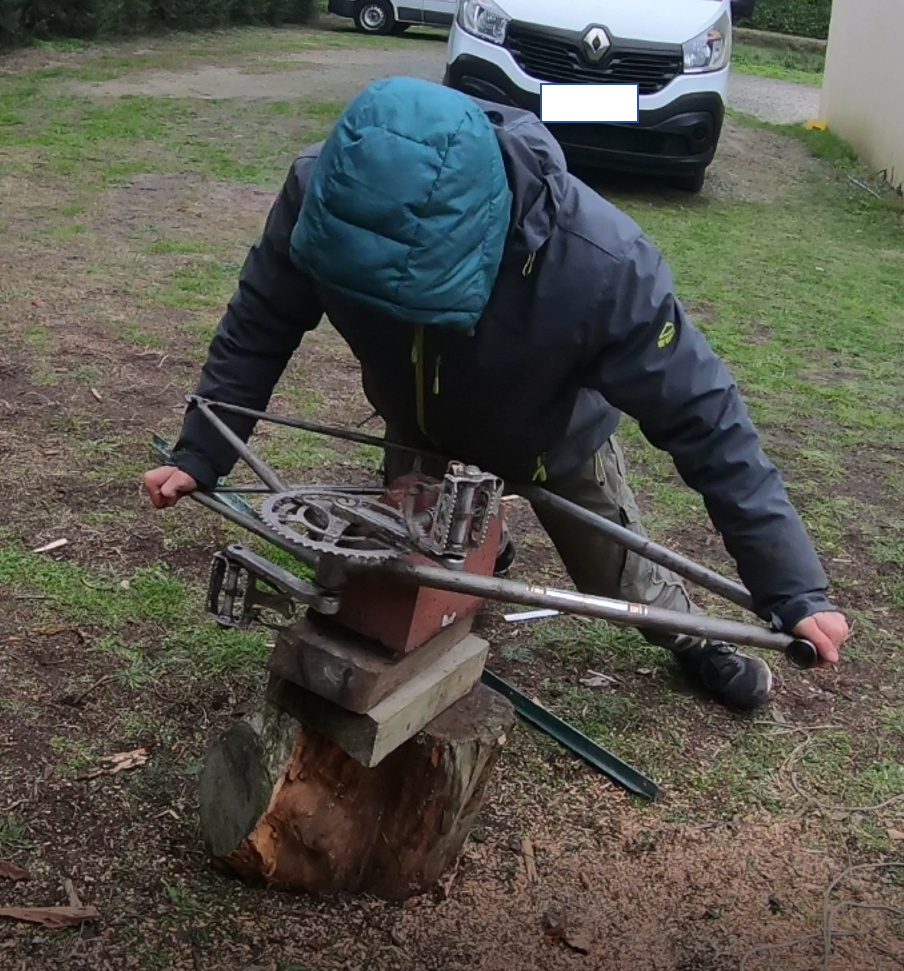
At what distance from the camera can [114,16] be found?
1275 cm

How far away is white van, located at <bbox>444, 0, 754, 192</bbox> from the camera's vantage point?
738cm

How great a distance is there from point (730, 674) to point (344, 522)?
1.44 m

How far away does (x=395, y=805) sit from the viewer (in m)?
2.30

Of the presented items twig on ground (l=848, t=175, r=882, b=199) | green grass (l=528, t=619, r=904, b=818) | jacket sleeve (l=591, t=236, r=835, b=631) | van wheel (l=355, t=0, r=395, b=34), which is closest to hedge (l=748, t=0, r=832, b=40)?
van wheel (l=355, t=0, r=395, b=34)

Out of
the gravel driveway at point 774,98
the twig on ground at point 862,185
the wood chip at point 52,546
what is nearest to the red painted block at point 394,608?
→ the wood chip at point 52,546

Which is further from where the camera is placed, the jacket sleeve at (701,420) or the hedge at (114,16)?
the hedge at (114,16)

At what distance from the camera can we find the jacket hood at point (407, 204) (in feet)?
5.73

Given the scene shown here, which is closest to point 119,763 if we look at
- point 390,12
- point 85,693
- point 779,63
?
point 85,693

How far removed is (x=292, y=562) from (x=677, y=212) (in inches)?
206

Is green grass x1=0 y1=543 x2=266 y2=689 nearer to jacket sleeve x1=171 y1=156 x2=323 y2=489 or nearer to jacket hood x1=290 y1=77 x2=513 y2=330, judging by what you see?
jacket sleeve x1=171 y1=156 x2=323 y2=489

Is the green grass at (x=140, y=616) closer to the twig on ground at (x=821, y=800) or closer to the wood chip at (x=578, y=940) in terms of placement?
the wood chip at (x=578, y=940)

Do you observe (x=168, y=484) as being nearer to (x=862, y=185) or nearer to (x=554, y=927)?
(x=554, y=927)

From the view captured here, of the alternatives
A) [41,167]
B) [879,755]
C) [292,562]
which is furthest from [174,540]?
[41,167]

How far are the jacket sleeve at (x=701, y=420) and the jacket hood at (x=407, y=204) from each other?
0.34 metres
